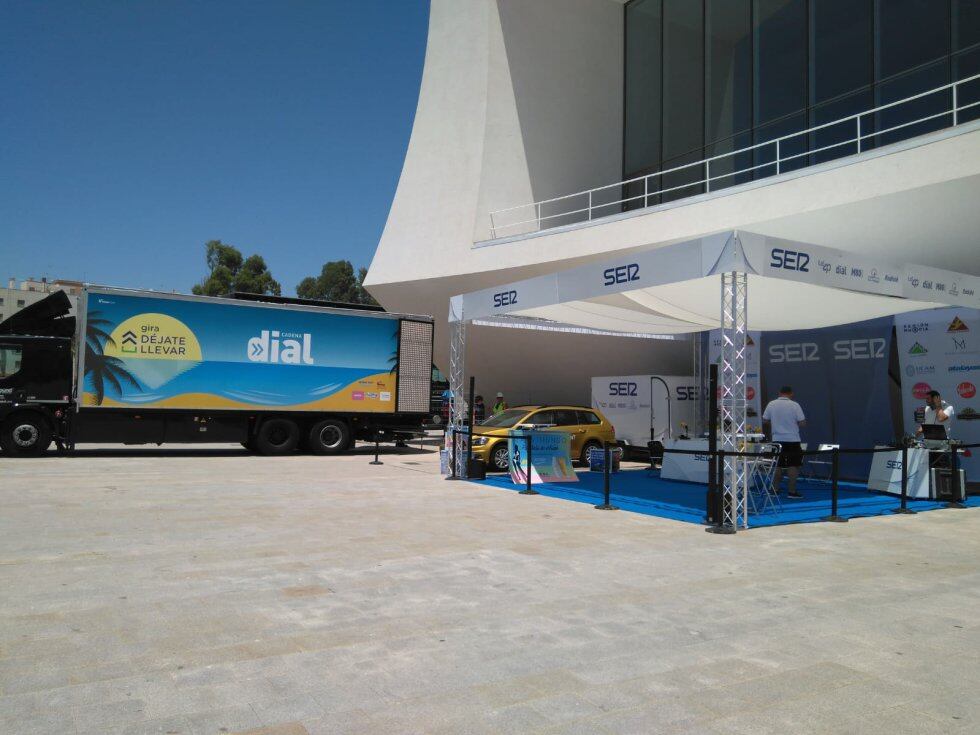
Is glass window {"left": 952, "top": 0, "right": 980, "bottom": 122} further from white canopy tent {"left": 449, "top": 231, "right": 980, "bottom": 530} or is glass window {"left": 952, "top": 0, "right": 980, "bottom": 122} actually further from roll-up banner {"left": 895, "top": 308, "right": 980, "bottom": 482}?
white canopy tent {"left": 449, "top": 231, "right": 980, "bottom": 530}

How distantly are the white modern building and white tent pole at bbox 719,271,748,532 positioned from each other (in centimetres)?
649

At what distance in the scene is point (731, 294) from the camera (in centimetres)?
885

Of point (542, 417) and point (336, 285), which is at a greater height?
point (336, 285)

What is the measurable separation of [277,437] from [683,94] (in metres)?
16.2

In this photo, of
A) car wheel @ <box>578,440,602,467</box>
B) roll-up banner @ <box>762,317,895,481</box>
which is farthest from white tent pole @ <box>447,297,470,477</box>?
roll-up banner @ <box>762,317,895,481</box>

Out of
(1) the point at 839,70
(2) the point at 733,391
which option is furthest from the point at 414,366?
(1) the point at 839,70

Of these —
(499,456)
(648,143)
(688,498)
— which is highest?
(648,143)

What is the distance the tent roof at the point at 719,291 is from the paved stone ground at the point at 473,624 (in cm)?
310

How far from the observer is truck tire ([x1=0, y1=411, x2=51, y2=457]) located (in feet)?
52.5

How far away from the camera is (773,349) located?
1766cm

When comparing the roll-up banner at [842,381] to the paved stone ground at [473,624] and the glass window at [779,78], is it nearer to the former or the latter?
the glass window at [779,78]

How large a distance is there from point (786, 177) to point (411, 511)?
34.8 feet

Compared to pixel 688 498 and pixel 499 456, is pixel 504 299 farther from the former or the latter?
pixel 688 498

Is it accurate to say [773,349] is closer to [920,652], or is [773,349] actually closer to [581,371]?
[581,371]
